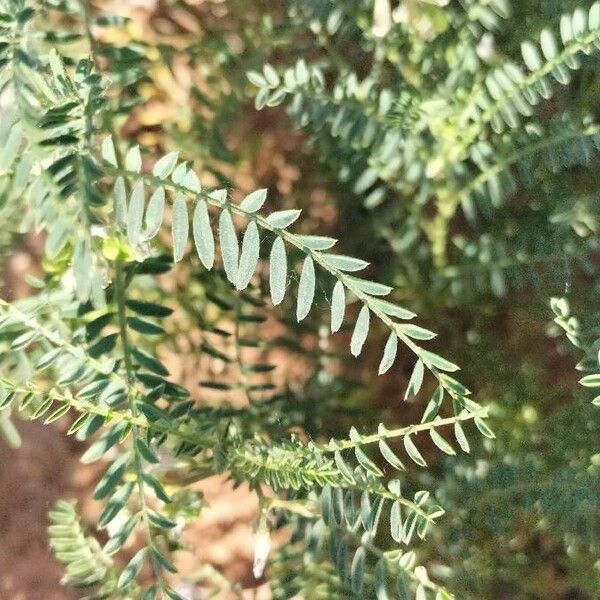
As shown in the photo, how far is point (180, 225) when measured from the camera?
448 millimetres

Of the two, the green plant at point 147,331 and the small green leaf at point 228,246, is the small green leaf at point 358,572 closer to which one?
the green plant at point 147,331

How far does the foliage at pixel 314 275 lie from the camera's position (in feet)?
1.52

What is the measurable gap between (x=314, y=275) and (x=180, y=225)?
85mm

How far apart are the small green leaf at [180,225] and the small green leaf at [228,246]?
21 mm

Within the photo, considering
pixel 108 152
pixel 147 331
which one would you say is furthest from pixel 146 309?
pixel 108 152

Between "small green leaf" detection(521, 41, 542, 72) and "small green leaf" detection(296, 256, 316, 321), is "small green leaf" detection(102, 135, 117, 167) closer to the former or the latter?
"small green leaf" detection(296, 256, 316, 321)

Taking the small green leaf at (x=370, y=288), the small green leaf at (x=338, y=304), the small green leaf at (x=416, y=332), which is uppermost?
the small green leaf at (x=370, y=288)

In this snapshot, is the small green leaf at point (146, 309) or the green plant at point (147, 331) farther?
the small green leaf at point (146, 309)

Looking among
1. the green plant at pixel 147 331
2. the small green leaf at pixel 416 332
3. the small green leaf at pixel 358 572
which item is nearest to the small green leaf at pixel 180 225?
the green plant at pixel 147 331

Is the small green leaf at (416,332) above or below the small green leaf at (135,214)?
below

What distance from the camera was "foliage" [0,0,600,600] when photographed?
1.52 feet

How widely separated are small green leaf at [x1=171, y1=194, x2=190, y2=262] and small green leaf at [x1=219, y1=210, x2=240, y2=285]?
0.07 ft

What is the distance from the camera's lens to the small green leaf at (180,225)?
442 mm

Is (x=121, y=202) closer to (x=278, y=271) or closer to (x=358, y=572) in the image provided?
(x=278, y=271)
